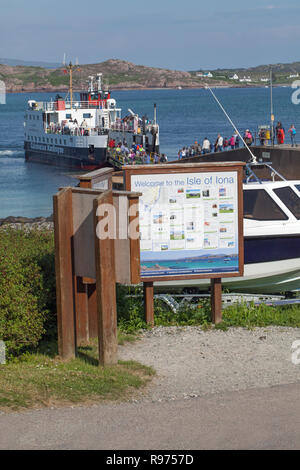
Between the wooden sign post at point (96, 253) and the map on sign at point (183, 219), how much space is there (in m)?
1.36

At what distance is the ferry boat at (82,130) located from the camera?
5928 cm

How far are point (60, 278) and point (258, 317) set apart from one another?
3041mm

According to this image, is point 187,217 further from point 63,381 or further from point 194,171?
point 63,381

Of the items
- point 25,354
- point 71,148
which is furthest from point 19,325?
point 71,148

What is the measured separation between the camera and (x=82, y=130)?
64.1m

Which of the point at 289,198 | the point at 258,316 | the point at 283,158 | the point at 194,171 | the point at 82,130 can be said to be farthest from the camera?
the point at 82,130

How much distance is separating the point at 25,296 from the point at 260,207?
196 inches

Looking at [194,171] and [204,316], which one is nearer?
[194,171]

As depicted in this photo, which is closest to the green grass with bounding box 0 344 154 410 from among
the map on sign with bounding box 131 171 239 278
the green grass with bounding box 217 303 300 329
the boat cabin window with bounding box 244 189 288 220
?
the map on sign with bounding box 131 171 239 278

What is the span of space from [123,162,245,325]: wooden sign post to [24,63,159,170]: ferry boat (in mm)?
46015

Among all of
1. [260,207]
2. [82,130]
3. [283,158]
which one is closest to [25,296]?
[260,207]

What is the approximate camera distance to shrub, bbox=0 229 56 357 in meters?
7.93

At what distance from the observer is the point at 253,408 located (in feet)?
21.7

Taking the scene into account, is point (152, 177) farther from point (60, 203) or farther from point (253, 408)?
point (253, 408)
